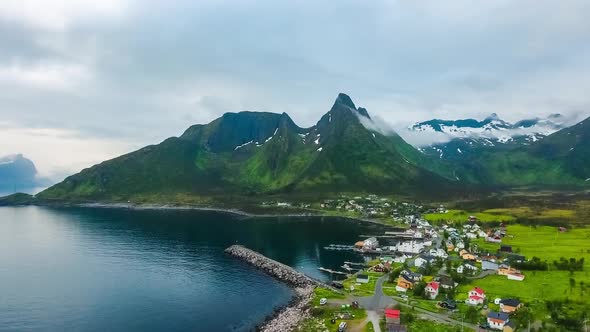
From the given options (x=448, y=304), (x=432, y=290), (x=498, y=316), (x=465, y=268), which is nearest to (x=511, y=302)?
(x=498, y=316)

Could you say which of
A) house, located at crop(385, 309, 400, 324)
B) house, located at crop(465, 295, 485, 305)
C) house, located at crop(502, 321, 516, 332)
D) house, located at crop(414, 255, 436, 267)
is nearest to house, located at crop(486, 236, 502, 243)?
house, located at crop(414, 255, 436, 267)

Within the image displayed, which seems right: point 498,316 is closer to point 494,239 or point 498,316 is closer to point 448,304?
point 448,304

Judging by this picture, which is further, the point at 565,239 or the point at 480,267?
the point at 565,239

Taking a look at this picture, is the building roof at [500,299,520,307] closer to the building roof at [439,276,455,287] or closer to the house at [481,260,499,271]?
the building roof at [439,276,455,287]

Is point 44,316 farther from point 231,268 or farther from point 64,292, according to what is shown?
point 231,268

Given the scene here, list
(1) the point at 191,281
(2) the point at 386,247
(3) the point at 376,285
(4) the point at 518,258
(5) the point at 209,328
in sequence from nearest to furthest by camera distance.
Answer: (5) the point at 209,328
(3) the point at 376,285
(1) the point at 191,281
(4) the point at 518,258
(2) the point at 386,247

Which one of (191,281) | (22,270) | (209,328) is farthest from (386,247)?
(22,270)
